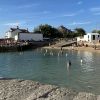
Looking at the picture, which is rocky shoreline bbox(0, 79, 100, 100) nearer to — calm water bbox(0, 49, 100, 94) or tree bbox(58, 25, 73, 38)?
calm water bbox(0, 49, 100, 94)

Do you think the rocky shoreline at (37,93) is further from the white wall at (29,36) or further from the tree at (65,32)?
the tree at (65,32)

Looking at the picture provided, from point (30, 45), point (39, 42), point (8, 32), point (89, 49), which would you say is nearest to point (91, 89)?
point (89, 49)

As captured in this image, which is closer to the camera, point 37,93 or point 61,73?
point 37,93

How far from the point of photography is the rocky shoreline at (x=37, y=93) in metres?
15.6

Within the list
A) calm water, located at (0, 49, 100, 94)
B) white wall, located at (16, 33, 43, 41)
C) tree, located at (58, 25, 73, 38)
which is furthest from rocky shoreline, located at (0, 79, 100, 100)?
tree, located at (58, 25, 73, 38)

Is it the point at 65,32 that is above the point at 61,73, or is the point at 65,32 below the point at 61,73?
above

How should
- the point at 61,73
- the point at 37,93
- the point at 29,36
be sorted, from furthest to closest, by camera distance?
the point at 29,36 → the point at 61,73 → the point at 37,93

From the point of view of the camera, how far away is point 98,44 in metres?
102

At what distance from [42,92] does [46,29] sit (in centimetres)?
A: 14201

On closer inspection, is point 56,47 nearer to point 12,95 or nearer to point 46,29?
point 46,29

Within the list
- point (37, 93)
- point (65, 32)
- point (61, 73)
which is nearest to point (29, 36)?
point (65, 32)

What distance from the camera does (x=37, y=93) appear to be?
16500mm

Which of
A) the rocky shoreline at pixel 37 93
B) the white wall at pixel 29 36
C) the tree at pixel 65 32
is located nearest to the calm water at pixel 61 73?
the rocky shoreline at pixel 37 93

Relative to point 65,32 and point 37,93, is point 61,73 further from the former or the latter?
point 65,32
